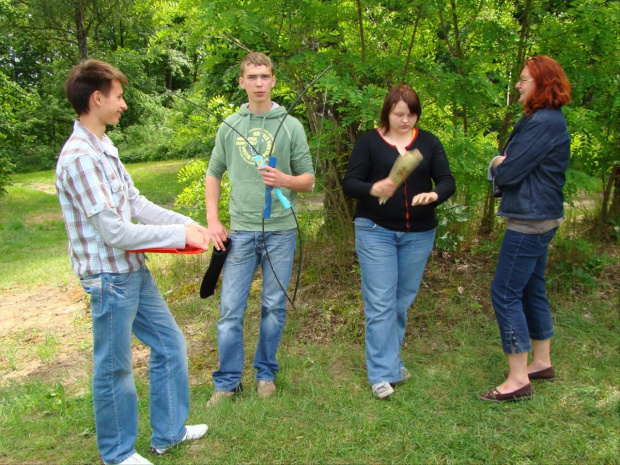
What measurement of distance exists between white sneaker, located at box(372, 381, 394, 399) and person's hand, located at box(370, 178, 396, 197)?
46.9 inches

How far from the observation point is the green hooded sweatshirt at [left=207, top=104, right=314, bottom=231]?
340cm

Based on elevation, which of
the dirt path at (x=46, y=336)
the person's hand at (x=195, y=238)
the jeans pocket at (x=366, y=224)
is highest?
the person's hand at (x=195, y=238)

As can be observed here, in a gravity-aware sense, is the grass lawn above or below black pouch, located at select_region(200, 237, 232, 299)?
below

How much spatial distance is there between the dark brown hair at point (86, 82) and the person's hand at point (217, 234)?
104 centimetres

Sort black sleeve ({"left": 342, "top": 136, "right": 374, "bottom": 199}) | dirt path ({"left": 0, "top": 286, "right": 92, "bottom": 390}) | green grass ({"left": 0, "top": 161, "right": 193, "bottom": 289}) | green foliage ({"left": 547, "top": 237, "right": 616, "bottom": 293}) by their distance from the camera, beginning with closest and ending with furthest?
black sleeve ({"left": 342, "top": 136, "right": 374, "bottom": 199}) → dirt path ({"left": 0, "top": 286, "right": 92, "bottom": 390}) → green foliage ({"left": 547, "top": 237, "right": 616, "bottom": 293}) → green grass ({"left": 0, "top": 161, "right": 193, "bottom": 289})

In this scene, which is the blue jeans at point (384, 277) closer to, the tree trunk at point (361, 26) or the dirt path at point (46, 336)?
the tree trunk at point (361, 26)

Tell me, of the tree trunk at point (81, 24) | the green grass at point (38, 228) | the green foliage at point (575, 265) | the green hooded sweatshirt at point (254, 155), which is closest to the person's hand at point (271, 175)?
the green hooded sweatshirt at point (254, 155)

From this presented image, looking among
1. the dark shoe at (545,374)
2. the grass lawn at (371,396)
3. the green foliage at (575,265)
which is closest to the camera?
the grass lawn at (371,396)

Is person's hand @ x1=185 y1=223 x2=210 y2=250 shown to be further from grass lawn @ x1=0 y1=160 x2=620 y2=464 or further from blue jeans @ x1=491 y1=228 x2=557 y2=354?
blue jeans @ x1=491 y1=228 x2=557 y2=354

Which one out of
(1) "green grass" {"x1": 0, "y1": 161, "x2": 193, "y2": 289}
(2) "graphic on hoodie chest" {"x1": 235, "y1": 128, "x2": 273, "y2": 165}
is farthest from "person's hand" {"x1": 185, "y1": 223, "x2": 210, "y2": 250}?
(1) "green grass" {"x1": 0, "y1": 161, "x2": 193, "y2": 289}

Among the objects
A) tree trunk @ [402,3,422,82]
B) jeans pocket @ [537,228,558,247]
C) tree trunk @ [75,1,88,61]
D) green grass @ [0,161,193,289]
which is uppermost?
tree trunk @ [75,1,88,61]

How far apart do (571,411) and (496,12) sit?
3.26 meters

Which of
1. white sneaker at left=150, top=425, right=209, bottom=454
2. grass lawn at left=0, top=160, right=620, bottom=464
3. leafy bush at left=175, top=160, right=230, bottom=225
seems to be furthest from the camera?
leafy bush at left=175, top=160, right=230, bottom=225

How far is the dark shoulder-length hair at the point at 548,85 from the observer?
307cm
